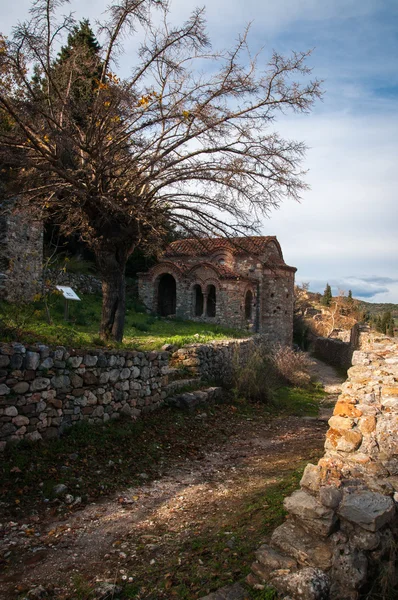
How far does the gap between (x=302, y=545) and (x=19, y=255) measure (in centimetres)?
1334

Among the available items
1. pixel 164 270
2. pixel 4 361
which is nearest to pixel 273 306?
pixel 164 270

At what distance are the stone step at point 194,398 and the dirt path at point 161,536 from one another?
2663 mm

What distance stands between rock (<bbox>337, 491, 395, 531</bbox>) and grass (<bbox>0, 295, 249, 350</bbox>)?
428cm

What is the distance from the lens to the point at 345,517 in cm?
309

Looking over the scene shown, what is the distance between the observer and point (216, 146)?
8188mm

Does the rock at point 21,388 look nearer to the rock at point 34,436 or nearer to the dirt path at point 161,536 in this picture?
the rock at point 34,436

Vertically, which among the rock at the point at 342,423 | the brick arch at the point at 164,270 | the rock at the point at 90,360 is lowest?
the rock at the point at 342,423

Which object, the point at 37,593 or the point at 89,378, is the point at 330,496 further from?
the point at 89,378

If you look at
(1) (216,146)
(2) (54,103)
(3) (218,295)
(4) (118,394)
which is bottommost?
(4) (118,394)

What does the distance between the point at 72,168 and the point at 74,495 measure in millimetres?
5898

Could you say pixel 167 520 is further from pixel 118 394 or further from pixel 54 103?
pixel 54 103

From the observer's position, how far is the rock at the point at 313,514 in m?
3.12

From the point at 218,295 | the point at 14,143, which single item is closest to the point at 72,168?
the point at 14,143

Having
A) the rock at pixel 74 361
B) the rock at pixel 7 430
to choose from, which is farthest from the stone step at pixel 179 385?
the rock at pixel 7 430
